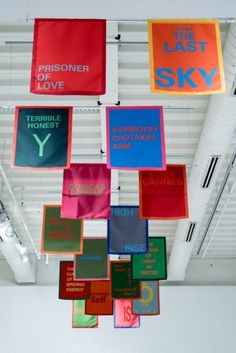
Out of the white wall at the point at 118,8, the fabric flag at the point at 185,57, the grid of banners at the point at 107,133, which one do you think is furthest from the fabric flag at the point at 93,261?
the white wall at the point at 118,8

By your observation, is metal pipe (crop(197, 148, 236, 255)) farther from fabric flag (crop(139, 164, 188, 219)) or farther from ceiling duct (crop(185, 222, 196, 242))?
fabric flag (crop(139, 164, 188, 219))

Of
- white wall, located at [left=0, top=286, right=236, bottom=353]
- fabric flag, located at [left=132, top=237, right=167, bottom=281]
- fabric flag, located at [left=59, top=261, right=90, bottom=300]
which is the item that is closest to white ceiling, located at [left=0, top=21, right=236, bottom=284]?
fabric flag, located at [left=132, top=237, right=167, bottom=281]

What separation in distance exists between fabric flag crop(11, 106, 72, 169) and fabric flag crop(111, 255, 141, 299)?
18.5 ft

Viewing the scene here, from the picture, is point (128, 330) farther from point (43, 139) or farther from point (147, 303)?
point (43, 139)

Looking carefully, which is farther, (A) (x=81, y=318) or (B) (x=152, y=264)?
(A) (x=81, y=318)

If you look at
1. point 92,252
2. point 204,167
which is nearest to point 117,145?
point 204,167

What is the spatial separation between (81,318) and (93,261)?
303cm

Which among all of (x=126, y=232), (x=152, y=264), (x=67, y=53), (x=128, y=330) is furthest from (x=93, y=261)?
(x=67, y=53)

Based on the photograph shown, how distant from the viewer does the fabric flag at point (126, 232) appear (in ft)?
27.4

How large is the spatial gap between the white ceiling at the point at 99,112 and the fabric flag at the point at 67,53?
1.61m

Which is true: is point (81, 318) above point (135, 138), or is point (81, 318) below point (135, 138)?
below

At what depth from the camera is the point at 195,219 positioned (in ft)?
34.6

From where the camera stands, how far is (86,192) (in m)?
7.41

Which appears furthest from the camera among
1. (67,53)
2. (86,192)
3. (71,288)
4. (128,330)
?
(128,330)
